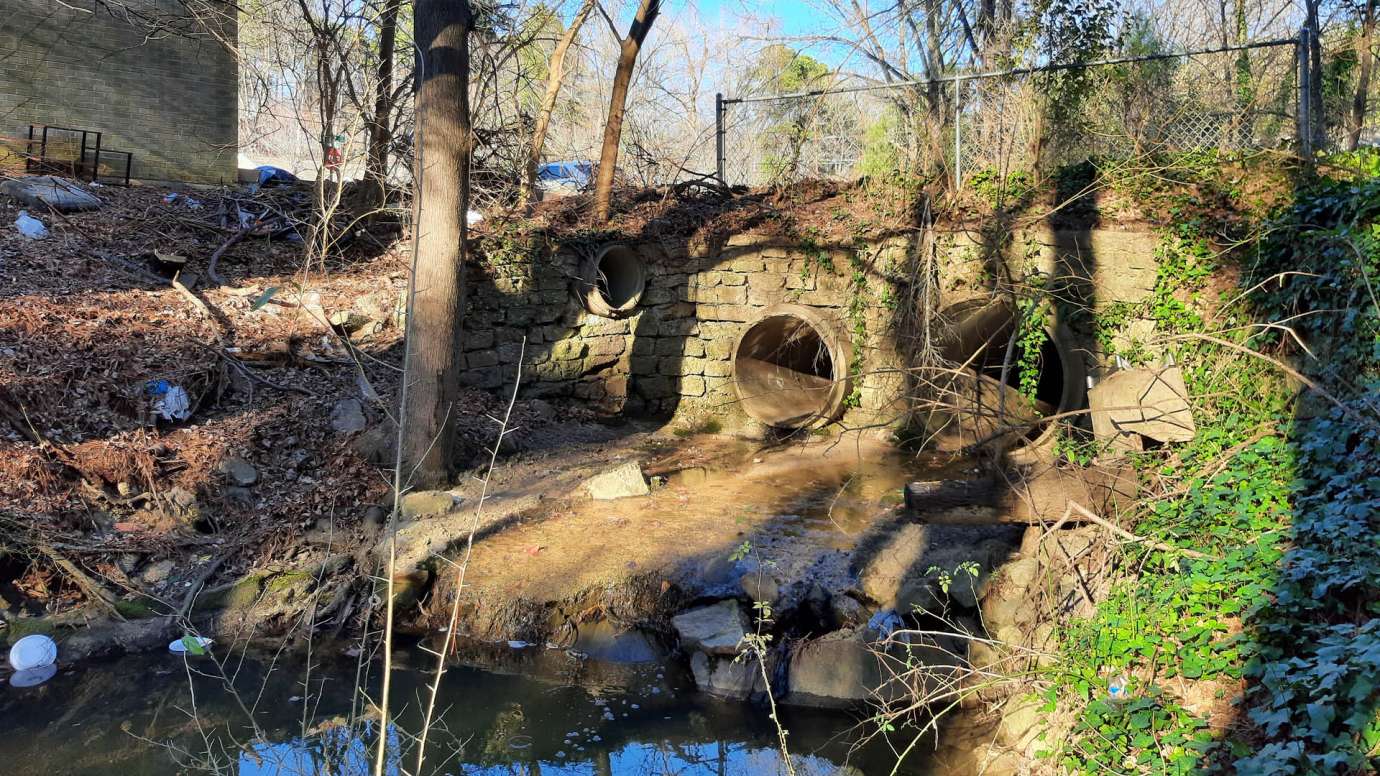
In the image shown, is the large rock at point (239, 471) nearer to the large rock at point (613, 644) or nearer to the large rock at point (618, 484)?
the large rock at point (618, 484)

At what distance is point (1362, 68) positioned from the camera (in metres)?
11.6

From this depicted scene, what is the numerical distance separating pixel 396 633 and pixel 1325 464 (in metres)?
5.41

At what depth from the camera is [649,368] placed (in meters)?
10.5

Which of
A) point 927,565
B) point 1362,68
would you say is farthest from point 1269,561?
point 1362,68

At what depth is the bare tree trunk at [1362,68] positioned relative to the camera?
10.6 metres

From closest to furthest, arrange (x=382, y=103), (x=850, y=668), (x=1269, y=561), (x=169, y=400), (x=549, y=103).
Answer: (x=1269, y=561) < (x=850, y=668) < (x=169, y=400) < (x=382, y=103) < (x=549, y=103)

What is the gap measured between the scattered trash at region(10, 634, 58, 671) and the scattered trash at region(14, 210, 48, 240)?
5.25m

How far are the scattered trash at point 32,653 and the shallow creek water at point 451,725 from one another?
5.0 inches

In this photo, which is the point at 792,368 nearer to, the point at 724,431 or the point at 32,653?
the point at 724,431

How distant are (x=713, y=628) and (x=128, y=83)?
13122 mm

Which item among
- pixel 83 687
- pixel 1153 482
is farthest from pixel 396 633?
pixel 1153 482

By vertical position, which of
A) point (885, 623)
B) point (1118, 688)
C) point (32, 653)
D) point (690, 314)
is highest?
point (690, 314)

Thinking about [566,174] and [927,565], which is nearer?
[927,565]

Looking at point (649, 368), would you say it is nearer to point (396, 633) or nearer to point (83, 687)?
point (396, 633)
